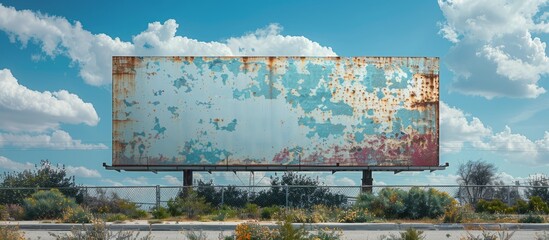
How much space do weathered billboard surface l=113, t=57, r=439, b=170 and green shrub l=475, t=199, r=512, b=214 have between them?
203 inches

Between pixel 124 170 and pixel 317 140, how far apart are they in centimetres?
912

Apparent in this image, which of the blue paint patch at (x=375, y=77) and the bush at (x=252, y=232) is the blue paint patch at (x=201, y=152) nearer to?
the blue paint patch at (x=375, y=77)

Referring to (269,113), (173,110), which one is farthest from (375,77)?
(173,110)

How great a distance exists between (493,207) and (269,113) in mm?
10974

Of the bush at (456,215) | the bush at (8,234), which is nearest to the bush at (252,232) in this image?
the bush at (8,234)

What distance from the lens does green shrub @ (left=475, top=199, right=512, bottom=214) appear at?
26.8 metres

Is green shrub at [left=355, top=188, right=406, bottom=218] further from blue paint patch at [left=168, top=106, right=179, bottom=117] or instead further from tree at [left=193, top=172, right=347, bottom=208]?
blue paint patch at [left=168, top=106, right=179, bottom=117]

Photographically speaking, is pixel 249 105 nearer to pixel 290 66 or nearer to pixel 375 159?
pixel 290 66

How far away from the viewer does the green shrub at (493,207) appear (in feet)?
87.9

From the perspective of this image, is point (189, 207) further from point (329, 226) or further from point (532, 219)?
point (532, 219)

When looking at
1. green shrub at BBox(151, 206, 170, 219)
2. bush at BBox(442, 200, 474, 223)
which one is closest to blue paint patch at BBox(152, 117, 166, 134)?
green shrub at BBox(151, 206, 170, 219)

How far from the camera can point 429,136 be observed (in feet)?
106

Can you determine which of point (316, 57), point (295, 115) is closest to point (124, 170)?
point (295, 115)

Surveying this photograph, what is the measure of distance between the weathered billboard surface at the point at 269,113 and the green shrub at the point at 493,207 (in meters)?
5.15
